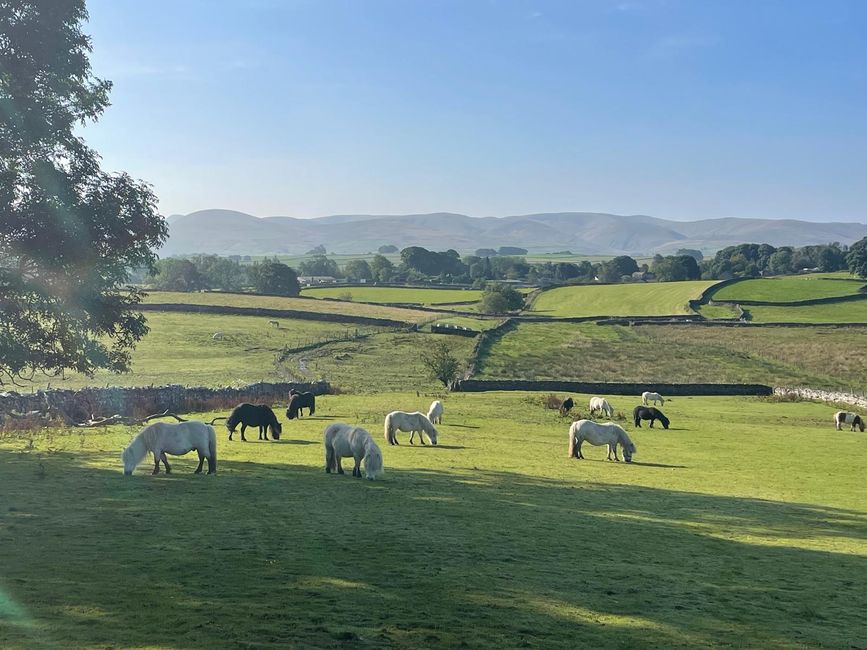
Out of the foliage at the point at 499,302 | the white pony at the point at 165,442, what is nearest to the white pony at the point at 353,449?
the white pony at the point at 165,442

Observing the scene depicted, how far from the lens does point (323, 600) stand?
10227mm

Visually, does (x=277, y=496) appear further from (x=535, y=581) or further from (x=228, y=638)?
(x=228, y=638)

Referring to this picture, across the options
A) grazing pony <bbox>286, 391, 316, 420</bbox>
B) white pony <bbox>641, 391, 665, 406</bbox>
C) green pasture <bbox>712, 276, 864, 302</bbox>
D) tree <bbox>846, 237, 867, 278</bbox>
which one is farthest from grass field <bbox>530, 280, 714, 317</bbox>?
grazing pony <bbox>286, 391, 316, 420</bbox>

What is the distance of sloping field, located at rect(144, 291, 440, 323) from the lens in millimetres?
98500

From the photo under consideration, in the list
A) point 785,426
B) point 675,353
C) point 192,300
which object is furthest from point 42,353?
point 192,300

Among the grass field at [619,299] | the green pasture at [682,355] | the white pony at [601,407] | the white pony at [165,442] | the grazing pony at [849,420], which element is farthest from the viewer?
the grass field at [619,299]

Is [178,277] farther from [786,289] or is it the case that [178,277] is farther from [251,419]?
[251,419]

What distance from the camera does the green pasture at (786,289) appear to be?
11856 cm

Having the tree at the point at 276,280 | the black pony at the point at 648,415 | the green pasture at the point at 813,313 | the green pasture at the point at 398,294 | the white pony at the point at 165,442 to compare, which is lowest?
the black pony at the point at 648,415

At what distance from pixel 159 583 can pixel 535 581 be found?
17.1 feet

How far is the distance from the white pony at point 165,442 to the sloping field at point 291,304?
7447 cm

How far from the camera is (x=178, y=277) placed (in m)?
154

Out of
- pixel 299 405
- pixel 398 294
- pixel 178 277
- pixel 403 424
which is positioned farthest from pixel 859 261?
pixel 403 424

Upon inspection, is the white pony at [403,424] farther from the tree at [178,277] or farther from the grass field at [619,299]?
the tree at [178,277]
